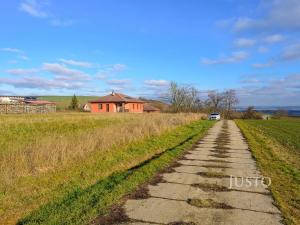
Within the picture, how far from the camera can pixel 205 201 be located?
258 inches

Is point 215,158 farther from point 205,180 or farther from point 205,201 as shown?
point 205,201

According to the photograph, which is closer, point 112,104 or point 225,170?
point 225,170

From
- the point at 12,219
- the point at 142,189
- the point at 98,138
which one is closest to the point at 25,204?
the point at 12,219

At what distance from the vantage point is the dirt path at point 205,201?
5574 mm

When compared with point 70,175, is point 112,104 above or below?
above

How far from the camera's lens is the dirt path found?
557 cm

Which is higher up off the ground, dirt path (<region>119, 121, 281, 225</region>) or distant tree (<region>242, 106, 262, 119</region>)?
distant tree (<region>242, 106, 262, 119</region>)

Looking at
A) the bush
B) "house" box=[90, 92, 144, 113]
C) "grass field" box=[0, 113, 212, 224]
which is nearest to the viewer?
"grass field" box=[0, 113, 212, 224]

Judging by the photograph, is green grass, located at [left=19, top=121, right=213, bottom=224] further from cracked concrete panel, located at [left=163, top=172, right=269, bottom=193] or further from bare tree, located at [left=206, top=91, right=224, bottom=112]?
bare tree, located at [left=206, top=91, right=224, bottom=112]

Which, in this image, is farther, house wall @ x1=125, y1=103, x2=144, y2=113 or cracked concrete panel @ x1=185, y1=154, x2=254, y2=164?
house wall @ x1=125, y1=103, x2=144, y2=113

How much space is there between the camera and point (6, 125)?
21.6 meters

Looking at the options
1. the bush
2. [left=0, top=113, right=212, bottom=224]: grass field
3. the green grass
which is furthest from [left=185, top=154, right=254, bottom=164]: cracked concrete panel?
the bush

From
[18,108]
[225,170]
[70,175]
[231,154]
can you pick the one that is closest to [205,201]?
[225,170]

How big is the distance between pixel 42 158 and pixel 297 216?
7.19 meters
